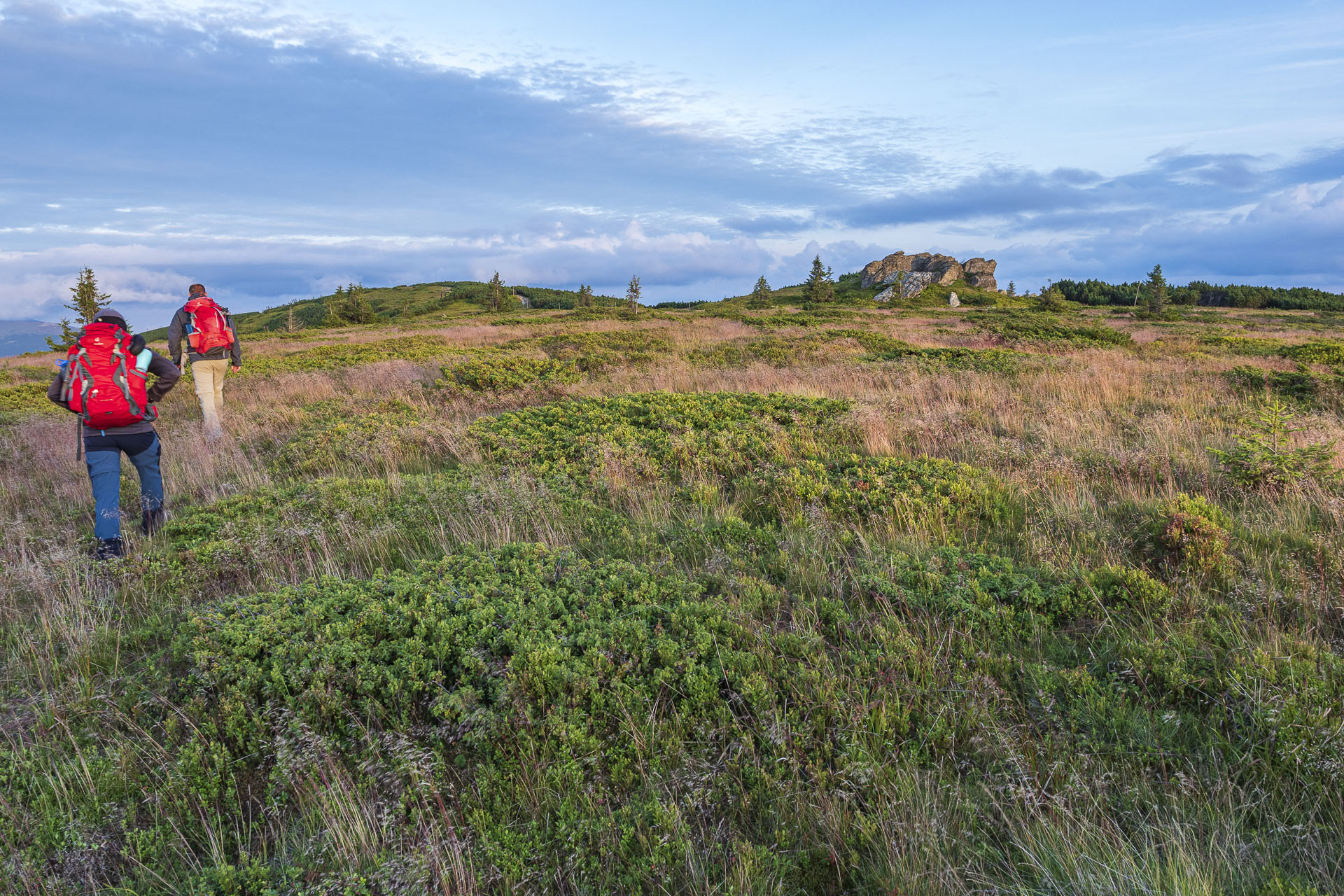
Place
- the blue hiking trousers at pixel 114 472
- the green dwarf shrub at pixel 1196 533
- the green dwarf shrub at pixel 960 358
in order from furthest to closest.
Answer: the green dwarf shrub at pixel 960 358
the blue hiking trousers at pixel 114 472
the green dwarf shrub at pixel 1196 533

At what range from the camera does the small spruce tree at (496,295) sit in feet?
219

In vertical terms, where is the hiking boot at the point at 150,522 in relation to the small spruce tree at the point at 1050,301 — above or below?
below

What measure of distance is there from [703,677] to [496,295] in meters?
70.1

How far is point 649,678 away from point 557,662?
1.55 ft

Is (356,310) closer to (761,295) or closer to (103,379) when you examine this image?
(761,295)

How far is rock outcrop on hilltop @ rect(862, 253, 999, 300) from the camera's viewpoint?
216 ft

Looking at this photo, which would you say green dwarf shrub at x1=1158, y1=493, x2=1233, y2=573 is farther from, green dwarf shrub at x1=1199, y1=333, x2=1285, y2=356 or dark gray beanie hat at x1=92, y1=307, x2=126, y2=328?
green dwarf shrub at x1=1199, y1=333, x2=1285, y2=356

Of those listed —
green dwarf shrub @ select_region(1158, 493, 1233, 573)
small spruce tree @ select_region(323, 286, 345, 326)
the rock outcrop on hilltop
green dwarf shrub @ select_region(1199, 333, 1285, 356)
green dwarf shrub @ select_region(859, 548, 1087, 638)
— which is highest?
the rock outcrop on hilltop

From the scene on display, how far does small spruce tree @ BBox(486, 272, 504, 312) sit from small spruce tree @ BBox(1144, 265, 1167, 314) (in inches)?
2340

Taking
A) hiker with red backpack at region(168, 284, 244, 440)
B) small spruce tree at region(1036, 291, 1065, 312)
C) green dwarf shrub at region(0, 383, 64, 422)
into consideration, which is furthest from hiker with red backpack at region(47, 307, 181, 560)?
small spruce tree at region(1036, 291, 1065, 312)

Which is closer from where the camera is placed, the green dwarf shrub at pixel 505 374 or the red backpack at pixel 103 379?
the red backpack at pixel 103 379

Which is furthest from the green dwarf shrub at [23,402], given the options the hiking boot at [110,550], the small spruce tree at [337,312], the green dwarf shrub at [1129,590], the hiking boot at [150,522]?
the small spruce tree at [337,312]

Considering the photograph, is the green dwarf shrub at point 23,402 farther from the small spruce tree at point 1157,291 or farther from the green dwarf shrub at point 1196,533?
the small spruce tree at point 1157,291

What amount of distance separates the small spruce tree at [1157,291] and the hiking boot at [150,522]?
186 ft
